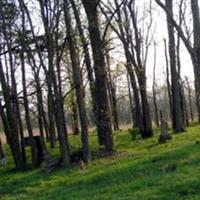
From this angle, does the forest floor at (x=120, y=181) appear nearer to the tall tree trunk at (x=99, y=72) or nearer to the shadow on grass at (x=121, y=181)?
the shadow on grass at (x=121, y=181)

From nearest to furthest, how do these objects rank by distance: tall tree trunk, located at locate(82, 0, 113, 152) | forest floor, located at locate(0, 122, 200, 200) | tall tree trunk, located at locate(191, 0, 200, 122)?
forest floor, located at locate(0, 122, 200, 200) < tall tree trunk, located at locate(191, 0, 200, 122) < tall tree trunk, located at locate(82, 0, 113, 152)

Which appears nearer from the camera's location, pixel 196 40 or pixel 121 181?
pixel 196 40

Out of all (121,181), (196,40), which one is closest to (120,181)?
(121,181)

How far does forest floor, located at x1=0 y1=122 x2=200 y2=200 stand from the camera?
38.9ft

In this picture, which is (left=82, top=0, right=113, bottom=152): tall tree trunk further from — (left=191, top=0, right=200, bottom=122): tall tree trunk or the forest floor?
(left=191, top=0, right=200, bottom=122): tall tree trunk

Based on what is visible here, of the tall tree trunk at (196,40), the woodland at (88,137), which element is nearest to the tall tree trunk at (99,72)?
the woodland at (88,137)

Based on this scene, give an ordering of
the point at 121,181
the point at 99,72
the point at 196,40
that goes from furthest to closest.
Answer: the point at 99,72, the point at 121,181, the point at 196,40

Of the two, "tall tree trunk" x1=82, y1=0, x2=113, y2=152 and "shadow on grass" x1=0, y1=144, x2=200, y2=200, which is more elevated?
"tall tree trunk" x1=82, y1=0, x2=113, y2=152

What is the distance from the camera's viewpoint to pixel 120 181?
571 inches

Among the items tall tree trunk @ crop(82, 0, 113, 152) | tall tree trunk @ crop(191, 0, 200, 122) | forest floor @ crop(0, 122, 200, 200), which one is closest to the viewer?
forest floor @ crop(0, 122, 200, 200)

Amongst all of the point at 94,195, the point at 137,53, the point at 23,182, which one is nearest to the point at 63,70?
the point at 137,53

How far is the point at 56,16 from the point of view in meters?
21.8

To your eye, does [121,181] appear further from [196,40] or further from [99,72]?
[99,72]

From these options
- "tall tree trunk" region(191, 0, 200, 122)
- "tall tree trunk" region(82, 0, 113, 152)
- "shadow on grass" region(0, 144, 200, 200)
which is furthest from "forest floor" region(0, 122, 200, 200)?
"tall tree trunk" region(191, 0, 200, 122)
